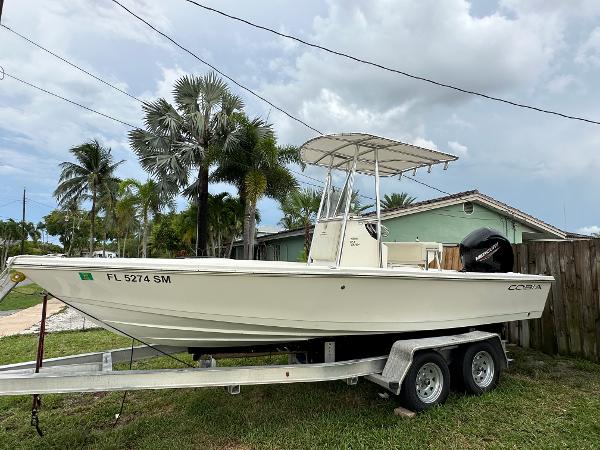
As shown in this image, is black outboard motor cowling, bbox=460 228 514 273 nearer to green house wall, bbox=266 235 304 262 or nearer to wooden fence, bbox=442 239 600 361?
wooden fence, bbox=442 239 600 361

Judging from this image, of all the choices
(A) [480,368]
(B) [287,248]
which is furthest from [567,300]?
(B) [287,248]

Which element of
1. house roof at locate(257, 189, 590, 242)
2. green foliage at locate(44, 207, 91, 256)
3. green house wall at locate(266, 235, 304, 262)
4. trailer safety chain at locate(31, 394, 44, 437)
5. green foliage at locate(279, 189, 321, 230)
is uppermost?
green foliage at locate(44, 207, 91, 256)

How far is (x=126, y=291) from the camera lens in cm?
370

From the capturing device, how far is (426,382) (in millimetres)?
4703

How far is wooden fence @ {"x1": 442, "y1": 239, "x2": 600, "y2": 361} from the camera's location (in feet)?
20.5

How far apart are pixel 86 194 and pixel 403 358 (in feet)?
117

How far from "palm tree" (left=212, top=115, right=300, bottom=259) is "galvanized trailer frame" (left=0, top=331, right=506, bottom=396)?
44.5 ft

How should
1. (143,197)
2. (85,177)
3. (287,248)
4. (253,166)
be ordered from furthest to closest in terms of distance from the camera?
(85,177) → (143,197) → (287,248) → (253,166)

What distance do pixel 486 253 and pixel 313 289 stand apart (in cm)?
299

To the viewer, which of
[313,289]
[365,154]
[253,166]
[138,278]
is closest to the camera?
[138,278]

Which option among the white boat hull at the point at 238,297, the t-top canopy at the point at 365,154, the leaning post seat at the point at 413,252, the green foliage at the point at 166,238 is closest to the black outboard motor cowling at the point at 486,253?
the leaning post seat at the point at 413,252

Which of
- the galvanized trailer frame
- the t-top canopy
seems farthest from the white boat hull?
the t-top canopy

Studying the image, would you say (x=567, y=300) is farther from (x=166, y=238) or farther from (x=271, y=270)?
(x=166, y=238)

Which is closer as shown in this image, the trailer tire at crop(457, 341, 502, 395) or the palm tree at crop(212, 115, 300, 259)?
the trailer tire at crop(457, 341, 502, 395)
